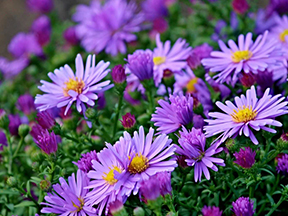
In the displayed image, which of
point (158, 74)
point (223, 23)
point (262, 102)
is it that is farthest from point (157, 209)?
point (223, 23)

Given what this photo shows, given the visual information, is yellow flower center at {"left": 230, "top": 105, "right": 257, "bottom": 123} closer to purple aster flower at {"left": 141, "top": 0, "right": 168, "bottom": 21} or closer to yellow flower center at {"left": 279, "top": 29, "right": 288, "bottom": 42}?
yellow flower center at {"left": 279, "top": 29, "right": 288, "bottom": 42}

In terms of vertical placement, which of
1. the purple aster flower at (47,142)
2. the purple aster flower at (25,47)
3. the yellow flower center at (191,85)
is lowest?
the yellow flower center at (191,85)

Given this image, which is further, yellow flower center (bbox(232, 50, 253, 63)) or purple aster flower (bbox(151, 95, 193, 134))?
yellow flower center (bbox(232, 50, 253, 63))

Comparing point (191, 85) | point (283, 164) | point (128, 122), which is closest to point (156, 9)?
point (191, 85)

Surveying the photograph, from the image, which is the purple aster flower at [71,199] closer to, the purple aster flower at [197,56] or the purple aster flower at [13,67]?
the purple aster flower at [197,56]

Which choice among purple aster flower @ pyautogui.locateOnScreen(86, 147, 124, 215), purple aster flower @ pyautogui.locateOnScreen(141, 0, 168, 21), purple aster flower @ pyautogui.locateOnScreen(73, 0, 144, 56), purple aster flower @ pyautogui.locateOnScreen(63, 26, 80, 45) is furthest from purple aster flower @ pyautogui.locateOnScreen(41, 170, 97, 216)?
purple aster flower @ pyautogui.locateOnScreen(141, 0, 168, 21)

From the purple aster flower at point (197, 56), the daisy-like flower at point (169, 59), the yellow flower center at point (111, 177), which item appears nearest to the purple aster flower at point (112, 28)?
the daisy-like flower at point (169, 59)
